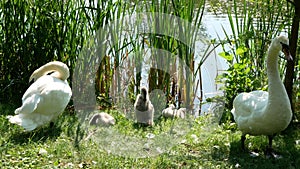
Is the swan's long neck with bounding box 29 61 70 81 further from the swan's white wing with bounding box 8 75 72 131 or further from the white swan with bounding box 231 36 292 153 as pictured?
the white swan with bounding box 231 36 292 153

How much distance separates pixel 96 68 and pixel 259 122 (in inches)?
128

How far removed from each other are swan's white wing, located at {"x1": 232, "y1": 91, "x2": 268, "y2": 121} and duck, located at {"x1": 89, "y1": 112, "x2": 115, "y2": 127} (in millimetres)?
1690

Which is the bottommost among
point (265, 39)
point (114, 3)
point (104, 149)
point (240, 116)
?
point (104, 149)

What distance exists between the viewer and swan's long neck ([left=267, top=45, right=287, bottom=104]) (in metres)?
5.29

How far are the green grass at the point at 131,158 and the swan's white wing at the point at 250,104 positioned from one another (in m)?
0.42

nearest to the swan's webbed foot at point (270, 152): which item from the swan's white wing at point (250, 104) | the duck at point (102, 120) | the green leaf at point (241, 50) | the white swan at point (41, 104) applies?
the swan's white wing at point (250, 104)

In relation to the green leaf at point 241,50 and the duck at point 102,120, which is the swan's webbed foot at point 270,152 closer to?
the green leaf at point 241,50

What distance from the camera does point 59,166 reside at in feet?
17.2

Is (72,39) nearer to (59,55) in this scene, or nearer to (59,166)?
(59,55)

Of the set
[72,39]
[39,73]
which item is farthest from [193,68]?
[39,73]

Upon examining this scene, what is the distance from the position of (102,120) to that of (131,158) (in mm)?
1274

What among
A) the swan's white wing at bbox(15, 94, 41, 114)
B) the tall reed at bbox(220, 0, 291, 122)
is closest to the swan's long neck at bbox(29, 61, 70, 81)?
the swan's white wing at bbox(15, 94, 41, 114)

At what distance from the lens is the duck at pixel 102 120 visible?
6660 millimetres

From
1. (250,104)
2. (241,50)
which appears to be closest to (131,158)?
(250,104)
